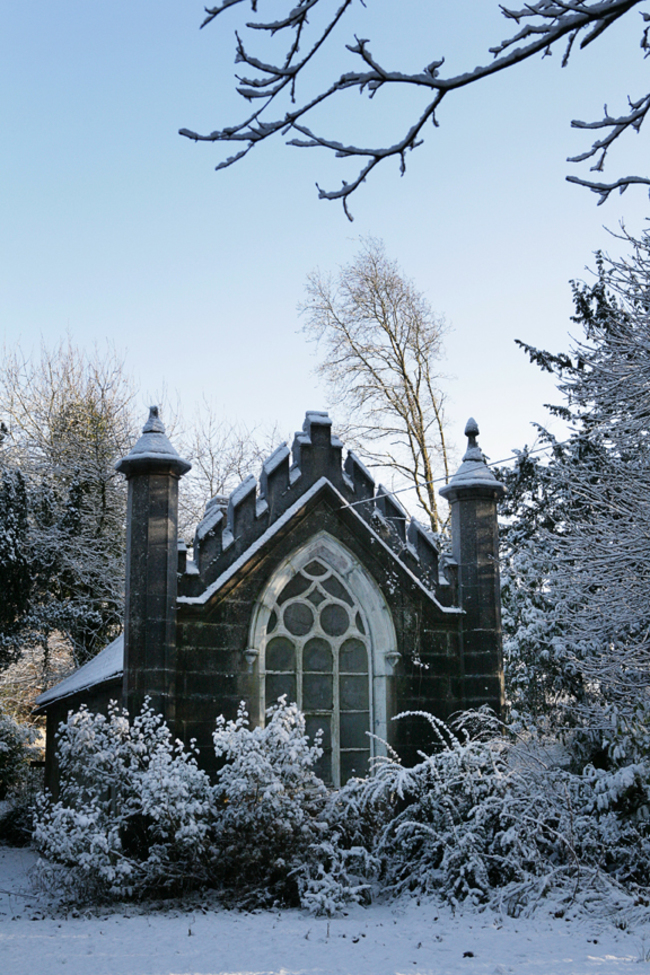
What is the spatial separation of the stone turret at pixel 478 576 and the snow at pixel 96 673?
4.50 metres

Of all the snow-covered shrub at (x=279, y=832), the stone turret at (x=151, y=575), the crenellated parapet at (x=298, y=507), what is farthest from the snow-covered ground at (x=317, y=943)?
the crenellated parapet at (x=298, y=507)

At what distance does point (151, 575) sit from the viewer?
408 inches

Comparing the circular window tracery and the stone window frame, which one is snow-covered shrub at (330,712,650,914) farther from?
the stone window frame

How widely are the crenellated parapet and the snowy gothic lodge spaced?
0.06 feet

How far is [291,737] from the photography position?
9.52 meters

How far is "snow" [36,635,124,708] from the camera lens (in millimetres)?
11742

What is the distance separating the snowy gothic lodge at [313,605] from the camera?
1041 centimetres

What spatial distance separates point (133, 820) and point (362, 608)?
3.82 meters

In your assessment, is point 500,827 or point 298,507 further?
point 298,507

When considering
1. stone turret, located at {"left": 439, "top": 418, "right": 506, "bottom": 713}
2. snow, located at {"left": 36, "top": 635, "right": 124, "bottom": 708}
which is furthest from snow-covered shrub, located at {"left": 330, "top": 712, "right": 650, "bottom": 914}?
snow, located at {"left": 36, "top": 635, "right": 124, "bottom": 708}

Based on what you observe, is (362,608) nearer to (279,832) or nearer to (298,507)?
(298,507)

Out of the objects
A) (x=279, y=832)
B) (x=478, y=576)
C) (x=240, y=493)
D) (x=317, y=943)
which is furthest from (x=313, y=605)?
(x=317, y=943)

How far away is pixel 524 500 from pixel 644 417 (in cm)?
733

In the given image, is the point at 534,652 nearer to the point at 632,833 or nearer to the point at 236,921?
the point at 632,833
